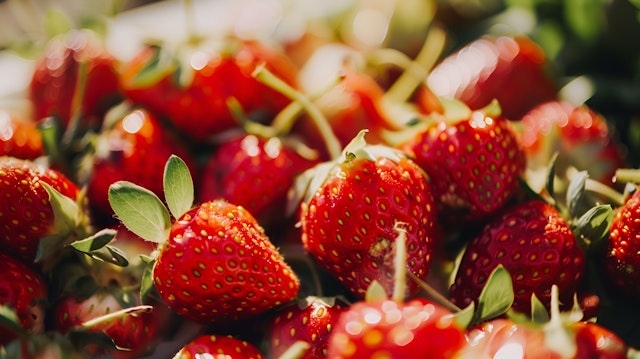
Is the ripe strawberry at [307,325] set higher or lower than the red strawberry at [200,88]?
lower

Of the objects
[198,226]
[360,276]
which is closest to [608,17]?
[360,276]

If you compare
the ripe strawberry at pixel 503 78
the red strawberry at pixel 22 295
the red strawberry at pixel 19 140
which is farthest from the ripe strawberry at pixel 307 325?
the ripe strawberry at pixel 503 78

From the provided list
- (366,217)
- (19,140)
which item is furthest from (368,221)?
(19,140)

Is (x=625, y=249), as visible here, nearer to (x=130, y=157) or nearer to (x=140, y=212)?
(x=140, y=212)

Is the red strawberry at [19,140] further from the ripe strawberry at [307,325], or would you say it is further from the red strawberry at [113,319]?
the ripe strawberry at [307,325]

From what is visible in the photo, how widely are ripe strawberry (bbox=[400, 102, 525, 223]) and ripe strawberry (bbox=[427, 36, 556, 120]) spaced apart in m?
0.41

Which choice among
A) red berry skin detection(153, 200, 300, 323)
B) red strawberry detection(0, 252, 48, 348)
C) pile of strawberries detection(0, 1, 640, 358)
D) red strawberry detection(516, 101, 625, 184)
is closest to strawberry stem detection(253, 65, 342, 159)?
pile of strawberries detection(0, 1, 640, 358)

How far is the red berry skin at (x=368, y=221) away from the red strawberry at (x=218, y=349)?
0.45 ft

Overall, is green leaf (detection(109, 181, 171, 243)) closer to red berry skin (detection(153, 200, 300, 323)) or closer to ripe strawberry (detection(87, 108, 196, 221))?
red berry skin (detection(153, 200, 300, 323))

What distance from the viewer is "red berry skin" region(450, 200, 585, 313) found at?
0.72 meters

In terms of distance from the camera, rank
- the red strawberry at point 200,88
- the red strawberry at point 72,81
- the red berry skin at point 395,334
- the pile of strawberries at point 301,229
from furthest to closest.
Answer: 1. the red strawberry at point 72,81
2. the red strawberry at point 200,88
3. the pile of strawberries at point 301,229
4. the red berry skin at point 395,334

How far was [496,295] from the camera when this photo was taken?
633 millimetres

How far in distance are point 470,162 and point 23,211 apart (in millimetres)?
524

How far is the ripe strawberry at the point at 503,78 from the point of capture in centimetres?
124
